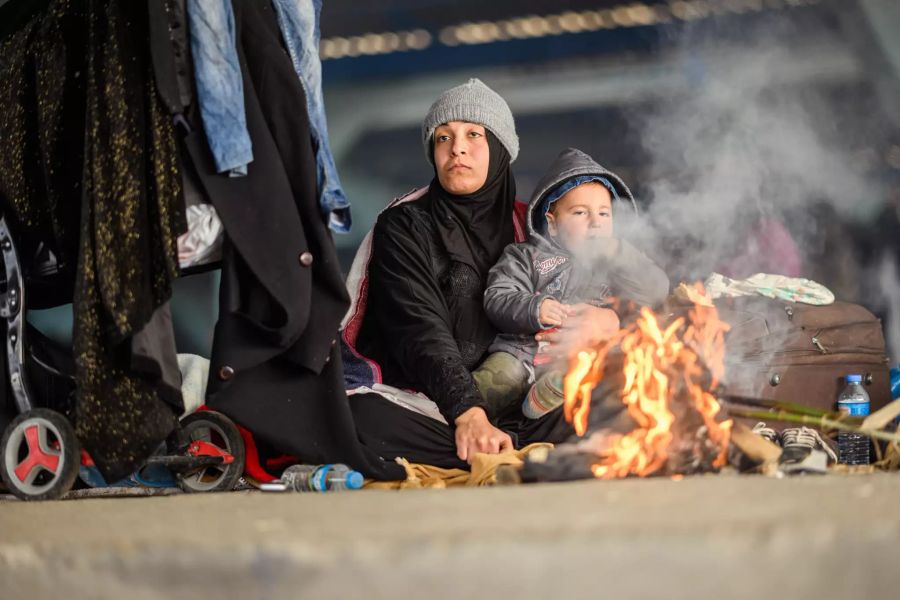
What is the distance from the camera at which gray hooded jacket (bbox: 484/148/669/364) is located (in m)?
2.79

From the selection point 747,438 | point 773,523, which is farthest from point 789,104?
point 773,523

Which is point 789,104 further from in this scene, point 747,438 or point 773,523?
point 773,523

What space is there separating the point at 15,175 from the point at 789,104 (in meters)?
3.39

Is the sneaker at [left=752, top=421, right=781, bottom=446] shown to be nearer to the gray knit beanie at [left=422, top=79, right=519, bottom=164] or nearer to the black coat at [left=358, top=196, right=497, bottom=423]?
the black coat at [left=358, top=196, right=497, bottom=423]

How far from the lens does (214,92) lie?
196cm

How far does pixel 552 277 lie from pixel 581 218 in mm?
220

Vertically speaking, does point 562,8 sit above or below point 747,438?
above

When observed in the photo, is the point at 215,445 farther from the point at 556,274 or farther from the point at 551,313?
the point at 556,274

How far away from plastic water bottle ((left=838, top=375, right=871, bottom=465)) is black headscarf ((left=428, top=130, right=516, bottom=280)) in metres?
1.11

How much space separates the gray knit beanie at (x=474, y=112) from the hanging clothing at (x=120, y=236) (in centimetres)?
118

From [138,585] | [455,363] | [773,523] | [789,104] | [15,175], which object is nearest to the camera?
[773,523]

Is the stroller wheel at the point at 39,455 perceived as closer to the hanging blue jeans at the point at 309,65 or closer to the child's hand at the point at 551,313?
the hanging blue jeans at the point at 309,65

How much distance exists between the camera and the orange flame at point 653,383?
203 cm

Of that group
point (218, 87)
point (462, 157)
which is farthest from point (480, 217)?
point (218, 87)
